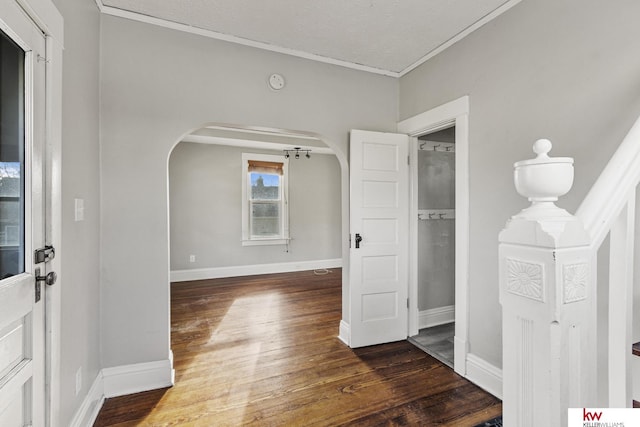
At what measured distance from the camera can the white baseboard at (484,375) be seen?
6.87 ft

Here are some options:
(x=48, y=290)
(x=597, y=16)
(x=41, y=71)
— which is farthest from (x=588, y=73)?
(x=48, y=290)

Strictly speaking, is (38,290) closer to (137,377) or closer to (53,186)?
(53,186)

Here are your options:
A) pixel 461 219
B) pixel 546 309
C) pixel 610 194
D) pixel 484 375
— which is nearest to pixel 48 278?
pixel 546 309

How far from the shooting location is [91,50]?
6.29ft

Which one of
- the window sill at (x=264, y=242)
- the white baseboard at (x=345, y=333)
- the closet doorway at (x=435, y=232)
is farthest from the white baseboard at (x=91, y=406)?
the window sill at (x=264, y=242)

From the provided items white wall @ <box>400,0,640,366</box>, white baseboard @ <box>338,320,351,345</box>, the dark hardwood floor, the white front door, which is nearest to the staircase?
white wall @ <box>400,0,640,366</box>

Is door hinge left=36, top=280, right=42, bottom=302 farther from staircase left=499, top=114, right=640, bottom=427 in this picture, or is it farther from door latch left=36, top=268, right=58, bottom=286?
staircase left=499, top=114, right=640, bottom=427

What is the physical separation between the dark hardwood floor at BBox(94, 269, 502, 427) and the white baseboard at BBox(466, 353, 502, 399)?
2.5 inches

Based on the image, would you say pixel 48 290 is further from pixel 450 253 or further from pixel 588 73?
pixel 450 253

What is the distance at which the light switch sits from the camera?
5.49 feet

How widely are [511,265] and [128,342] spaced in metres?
2.48

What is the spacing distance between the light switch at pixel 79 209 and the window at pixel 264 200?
4.02 meters

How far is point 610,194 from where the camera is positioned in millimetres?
779

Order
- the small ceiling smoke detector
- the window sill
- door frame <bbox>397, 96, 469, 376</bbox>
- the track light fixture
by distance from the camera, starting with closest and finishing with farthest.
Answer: door frame <bbox>397, 96, 469, 376</bbox>
the small ceiling smoke detector
the window sill
the track light fixture
